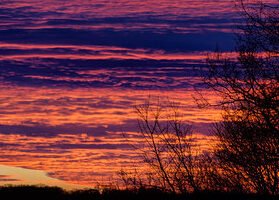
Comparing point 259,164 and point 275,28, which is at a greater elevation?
point 275,28

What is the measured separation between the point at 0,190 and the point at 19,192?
1.49 feet

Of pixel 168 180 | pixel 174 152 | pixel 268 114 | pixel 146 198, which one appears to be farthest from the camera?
pixel 174 152

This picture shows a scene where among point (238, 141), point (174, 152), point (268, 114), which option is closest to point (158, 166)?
point (174, 152)

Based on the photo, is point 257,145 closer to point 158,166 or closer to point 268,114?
point 268,114

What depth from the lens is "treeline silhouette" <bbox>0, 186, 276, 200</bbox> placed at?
13.8 meters

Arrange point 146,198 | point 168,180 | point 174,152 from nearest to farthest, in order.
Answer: point 146,198 → point 168,180 → point 174,152

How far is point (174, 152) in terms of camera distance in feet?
63.1

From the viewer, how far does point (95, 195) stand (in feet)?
45.9

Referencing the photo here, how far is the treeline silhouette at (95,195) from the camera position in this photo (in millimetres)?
13789

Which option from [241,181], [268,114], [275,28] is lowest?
[241,181]

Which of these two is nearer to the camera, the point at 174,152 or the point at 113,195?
the point at 113,195

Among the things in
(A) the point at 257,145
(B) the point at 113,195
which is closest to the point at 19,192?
(B) the point at 113,195

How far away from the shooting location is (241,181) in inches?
730

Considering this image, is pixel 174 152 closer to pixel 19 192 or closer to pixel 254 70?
pixel 254 70
